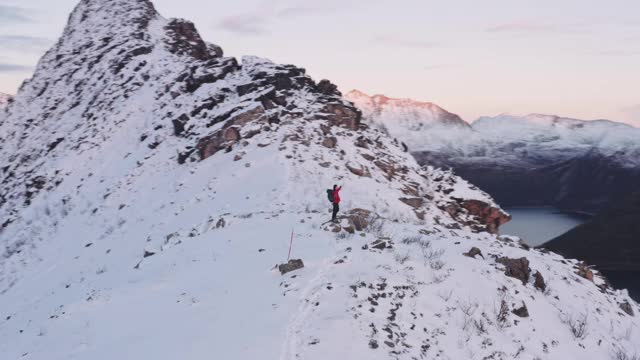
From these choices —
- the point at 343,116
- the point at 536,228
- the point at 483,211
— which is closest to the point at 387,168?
the point at 343,116

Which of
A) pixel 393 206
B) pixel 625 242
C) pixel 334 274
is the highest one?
pixel 334 274

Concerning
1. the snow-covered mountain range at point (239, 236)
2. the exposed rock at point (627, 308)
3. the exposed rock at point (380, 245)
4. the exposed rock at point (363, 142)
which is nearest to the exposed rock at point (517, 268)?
the snow-covered mountain range at point (239, 236)

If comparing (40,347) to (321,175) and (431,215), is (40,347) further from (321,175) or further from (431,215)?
(431,215)

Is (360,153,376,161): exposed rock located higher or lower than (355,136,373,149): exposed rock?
lower

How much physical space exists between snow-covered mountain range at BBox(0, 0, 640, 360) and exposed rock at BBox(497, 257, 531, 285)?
0.05 meters

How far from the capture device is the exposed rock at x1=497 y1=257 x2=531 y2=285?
42.3 feet

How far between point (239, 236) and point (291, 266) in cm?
466

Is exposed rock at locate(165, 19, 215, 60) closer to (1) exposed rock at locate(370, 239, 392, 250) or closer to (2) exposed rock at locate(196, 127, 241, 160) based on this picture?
(2) exposed rock at locate(196, 127, 241, 160)

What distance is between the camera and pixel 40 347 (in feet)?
35.9

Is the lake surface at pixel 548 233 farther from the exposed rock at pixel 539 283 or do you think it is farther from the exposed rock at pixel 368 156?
the exposed rock at pixel 539 283

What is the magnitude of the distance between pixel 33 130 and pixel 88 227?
1140 inches

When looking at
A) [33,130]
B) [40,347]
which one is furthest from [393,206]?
[33,130]

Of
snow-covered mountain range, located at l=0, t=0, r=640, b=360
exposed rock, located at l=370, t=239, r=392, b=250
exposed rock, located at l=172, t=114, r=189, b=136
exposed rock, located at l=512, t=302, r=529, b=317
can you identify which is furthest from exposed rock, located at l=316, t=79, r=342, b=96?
exposed rock, located at l=512, t=302, r=529, b=317

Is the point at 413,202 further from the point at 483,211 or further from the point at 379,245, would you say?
the point at 379,245
